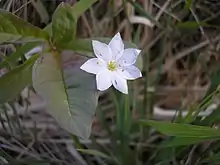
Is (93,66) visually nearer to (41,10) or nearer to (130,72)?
(130,72)

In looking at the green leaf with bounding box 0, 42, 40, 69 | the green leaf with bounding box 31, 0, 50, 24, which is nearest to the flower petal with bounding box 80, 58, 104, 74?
the green leaf with bounding box 0, 42, 40, 69

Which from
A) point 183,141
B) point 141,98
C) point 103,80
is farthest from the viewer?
point 141,98

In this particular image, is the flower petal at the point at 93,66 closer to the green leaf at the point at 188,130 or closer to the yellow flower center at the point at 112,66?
the yellow flower center at the point at 112,66

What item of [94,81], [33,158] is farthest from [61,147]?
[94,81]

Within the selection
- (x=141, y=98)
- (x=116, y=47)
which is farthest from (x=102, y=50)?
(x=141, y=98)

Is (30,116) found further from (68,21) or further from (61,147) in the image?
(68,21)

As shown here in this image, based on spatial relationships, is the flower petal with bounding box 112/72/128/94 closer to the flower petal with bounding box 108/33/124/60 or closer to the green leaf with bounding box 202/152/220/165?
the flower petal with bounding box 108/33/124/60
